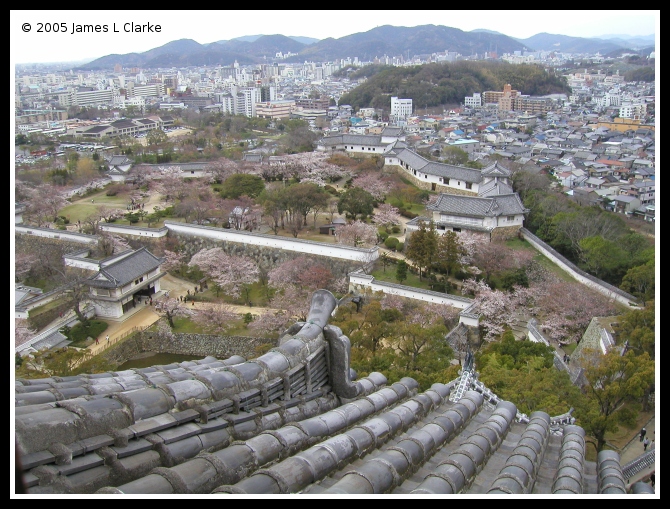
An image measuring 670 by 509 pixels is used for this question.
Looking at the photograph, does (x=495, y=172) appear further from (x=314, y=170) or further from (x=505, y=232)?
(x=314, y=170)

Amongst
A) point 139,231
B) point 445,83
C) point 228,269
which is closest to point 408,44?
point 445,83

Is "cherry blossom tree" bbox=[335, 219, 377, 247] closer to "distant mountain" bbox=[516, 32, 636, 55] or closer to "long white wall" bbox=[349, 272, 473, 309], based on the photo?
"long white wall" bbox=[349, 272, 473, 309]

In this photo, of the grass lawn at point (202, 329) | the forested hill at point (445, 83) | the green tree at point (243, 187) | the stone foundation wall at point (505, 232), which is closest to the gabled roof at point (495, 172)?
the stone foundation wall at point (505, 232)

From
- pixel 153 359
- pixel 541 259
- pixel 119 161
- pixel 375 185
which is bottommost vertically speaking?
pixel 153 359

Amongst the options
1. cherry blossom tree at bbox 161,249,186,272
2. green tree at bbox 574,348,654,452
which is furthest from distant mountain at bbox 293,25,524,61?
green tree at bbox 574,348,654,452

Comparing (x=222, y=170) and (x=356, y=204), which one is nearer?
(x=356, y=204)

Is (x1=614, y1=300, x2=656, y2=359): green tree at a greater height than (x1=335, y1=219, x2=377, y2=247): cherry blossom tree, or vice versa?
(x1=335, y1=219, x2=377, y2=247): cherry blossom tree

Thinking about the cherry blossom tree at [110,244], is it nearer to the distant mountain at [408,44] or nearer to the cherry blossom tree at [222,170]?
the cherry blossom tree at [222,170]
